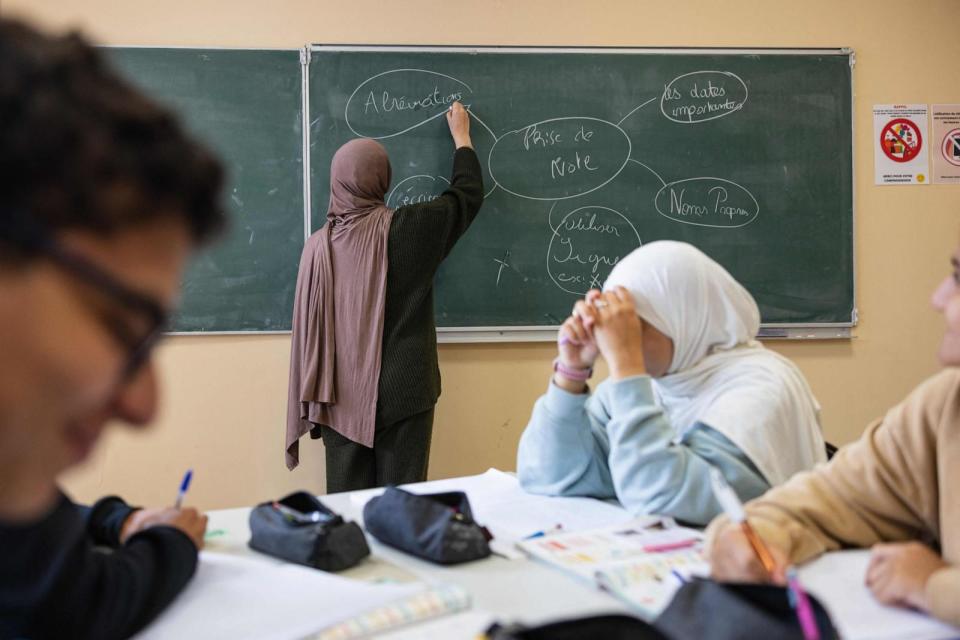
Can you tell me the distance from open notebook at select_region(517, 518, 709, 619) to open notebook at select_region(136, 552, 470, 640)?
226 millimetres

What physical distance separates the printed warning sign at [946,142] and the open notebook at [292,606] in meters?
3.47

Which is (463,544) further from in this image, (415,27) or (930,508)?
(415,27)

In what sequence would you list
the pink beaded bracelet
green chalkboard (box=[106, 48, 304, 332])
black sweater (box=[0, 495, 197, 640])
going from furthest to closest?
green chalkboard (box=[106, 48, 304, 332]), the pink beaded bracelet, black sweater (box=[0, 495, 197, 640])

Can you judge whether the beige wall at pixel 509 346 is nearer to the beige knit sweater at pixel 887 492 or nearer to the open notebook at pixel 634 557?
the open notebook at pixel 634 557

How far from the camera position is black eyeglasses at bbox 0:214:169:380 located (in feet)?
1.49

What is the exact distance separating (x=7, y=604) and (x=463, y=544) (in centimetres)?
62

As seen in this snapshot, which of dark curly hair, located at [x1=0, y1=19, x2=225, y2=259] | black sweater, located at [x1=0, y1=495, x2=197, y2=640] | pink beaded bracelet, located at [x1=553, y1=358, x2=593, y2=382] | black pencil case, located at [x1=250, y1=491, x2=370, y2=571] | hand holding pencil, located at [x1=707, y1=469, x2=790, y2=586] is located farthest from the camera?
pink beaded bracelet, located at [x1=553, y1=358, x2=593, y2=382]

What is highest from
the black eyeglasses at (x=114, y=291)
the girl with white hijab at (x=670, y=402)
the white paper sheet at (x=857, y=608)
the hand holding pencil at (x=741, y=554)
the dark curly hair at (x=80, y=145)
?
the dark curly hair at (x=80, y=145)

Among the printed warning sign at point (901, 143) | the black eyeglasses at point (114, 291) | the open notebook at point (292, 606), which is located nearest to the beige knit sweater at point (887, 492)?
the open notebook at point (292, 606)

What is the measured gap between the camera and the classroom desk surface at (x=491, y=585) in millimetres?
1071

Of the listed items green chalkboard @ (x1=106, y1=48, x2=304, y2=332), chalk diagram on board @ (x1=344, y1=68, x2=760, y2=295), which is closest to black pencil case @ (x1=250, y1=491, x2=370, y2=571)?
green chalkboard @ (x1=106, y1=48, x2=304, y2=332)

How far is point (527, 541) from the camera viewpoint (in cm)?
140

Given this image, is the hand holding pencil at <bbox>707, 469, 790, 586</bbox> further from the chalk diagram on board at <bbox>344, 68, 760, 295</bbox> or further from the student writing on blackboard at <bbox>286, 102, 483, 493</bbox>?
the chalk diagram on board at <bbox>344, 68, 760, 295</bbox>

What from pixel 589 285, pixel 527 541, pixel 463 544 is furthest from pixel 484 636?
pixel 589 285
